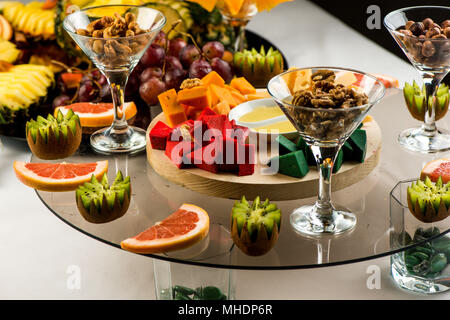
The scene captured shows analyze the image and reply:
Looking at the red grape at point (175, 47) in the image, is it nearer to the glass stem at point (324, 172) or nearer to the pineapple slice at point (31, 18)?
the pineapple slice at point (31, 18)

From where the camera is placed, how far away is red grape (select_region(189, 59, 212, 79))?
1.64m

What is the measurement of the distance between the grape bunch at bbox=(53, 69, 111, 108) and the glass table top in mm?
288

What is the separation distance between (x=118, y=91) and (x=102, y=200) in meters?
0.36

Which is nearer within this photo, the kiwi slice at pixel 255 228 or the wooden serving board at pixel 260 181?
the kiwi slice at pixel 255 228

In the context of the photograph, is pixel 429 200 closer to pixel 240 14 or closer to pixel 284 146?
pixel 284 146

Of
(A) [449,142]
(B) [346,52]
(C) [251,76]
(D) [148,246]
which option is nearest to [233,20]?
(C) [251,76]

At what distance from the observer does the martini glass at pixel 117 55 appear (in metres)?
1.34

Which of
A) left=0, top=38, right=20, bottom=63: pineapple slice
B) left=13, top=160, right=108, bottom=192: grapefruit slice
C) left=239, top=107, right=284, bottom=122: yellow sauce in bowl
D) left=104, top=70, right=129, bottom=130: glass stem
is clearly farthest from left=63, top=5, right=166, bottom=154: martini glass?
left=0, top=38, right=20, bottom=63: pineapple slice

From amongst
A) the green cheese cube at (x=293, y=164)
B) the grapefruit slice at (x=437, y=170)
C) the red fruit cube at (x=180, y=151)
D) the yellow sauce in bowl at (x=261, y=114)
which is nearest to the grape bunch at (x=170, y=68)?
the yellow sauce in bowl at (x=261, y=114)

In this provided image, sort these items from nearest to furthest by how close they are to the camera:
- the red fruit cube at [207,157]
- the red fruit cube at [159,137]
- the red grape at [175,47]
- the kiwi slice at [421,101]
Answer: the red fruit cube at [207,157]
the red fruit cube at [159,137]
the kiwi slice at [421,101]
the red grape at [175,47]

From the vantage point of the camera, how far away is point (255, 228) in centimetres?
106

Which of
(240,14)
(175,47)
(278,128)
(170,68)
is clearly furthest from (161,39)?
(278,128)

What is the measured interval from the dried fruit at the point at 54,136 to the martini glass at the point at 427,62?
0.66 metres

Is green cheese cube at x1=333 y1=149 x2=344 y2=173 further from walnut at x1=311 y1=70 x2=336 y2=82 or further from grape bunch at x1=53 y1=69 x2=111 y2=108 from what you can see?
grape bunch at x1=53 y1=69 x2=111 y2=108
